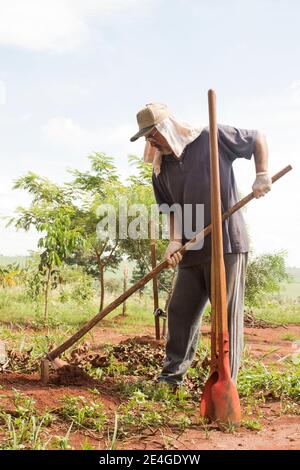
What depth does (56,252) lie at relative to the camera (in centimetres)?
815

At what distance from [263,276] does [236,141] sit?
7281 millimetres

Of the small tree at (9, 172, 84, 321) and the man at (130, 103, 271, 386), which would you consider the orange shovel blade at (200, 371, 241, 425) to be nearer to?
the man at (130, 103, 271, 386)

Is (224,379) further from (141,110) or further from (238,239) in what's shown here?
(141,110)

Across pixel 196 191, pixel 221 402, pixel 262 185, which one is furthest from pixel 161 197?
pixel 221 402

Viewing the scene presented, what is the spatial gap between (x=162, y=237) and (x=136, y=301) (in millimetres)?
4619

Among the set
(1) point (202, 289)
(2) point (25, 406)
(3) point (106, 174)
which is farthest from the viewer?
(3) point (106, 174)

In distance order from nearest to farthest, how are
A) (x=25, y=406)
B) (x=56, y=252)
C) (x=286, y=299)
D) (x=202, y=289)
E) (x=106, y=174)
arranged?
(x=25, y=406)
(x=202, y=289)
(x=56, y=252)
(x=106, y=174)
(x=286, y=299)

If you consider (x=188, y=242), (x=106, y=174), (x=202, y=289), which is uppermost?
(x=106, y=174)

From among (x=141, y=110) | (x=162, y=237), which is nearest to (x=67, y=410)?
(x=141, y=110)

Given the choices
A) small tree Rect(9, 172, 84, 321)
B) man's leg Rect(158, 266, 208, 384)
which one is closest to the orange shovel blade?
man's leg Rect(158, 266, 208, 384)

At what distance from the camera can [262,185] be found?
4016 millimetres

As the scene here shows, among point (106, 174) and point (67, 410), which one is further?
point (106, 174)

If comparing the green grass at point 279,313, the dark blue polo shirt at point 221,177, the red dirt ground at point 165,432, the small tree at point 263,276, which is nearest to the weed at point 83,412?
the red dirt ground at point 165,432

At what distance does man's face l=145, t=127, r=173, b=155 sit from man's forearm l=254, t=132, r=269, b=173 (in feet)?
1.92
